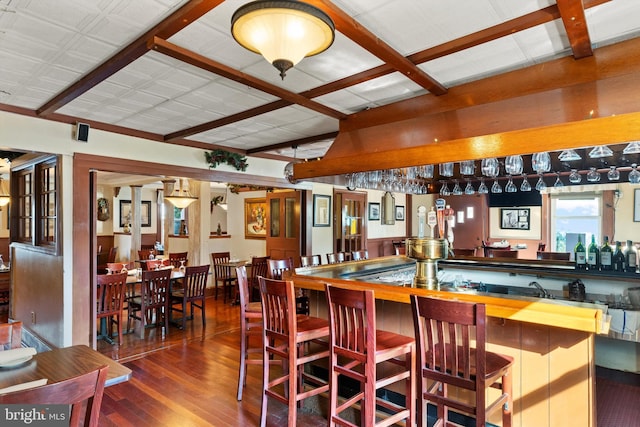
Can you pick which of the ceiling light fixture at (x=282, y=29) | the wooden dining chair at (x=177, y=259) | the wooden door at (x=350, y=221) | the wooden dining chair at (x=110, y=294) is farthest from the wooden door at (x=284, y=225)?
the ceiling light fixture at (x=282, y=29)

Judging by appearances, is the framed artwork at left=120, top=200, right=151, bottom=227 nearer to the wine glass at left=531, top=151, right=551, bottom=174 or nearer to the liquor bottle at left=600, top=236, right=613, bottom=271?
the wine glass at left=531, top=151, right=551, bottom=174

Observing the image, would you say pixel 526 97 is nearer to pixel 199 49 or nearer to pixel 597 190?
pixel 199 49

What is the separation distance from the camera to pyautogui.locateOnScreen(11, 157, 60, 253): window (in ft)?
12.9

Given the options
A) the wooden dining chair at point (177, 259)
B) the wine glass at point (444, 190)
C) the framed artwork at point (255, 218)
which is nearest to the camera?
the wine glass at point (444, 190)

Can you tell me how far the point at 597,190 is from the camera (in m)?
7.88

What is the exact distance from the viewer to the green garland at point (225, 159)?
4938 millimetres

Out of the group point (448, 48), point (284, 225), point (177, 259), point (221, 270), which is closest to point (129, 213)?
point (177, 259)

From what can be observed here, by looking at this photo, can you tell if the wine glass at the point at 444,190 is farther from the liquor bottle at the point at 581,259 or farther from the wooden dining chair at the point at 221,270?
the wooden dining chair at the point at 221,270

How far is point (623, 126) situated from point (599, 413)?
2.18 meters

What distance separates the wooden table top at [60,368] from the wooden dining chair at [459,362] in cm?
145

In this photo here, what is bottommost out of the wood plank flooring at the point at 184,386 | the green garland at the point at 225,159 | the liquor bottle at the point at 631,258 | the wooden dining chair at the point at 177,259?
the wood plank flooring at the point at 184,386

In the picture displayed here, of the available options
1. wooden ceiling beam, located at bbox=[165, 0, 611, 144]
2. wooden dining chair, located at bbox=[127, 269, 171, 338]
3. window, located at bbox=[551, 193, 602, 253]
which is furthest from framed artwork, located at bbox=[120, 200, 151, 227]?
window, located at bbox=[551, 193, 602, 253]

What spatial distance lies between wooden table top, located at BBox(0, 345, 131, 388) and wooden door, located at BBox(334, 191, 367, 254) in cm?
547

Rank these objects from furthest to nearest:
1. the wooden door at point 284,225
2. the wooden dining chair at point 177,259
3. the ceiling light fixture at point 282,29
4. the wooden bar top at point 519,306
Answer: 1. the wooden door at point 284,225
2. the wooden dining chair at point 177,259
3. the wooden bar top at point 519,306
4. the ceiling light fixture at point 282,29
